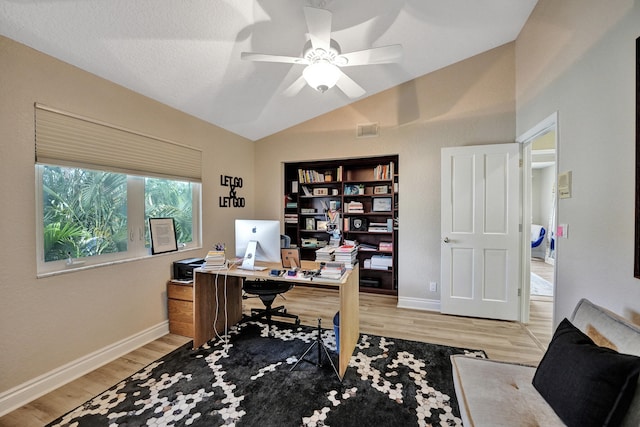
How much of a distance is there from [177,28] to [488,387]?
3.00m

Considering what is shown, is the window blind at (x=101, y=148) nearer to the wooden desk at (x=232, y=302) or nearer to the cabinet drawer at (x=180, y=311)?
the wooden desk at (x=232, y=302)

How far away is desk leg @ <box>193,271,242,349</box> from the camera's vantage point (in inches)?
94.9

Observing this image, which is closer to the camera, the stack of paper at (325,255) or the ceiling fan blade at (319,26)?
the ceiling fan blade at (319,26)

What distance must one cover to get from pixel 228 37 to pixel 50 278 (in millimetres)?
2335

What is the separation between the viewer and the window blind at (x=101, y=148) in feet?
6.25

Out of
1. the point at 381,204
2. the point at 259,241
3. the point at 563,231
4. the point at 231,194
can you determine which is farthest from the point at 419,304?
the point at 231,194

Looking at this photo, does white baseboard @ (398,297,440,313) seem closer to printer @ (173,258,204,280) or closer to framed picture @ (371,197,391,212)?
framed picture @ (371,197,391,212)

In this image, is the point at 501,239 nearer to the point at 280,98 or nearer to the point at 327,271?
the point at 327,271

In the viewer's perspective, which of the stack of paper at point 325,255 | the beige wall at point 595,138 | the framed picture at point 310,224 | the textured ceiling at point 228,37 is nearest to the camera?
the beige wall at point 595,138

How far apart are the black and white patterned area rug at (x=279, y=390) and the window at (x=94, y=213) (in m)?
1.09

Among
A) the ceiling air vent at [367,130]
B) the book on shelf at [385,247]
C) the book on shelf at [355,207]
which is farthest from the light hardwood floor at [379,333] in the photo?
the ceiling air vent at [367,130]

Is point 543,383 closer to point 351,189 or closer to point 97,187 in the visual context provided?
point 351,189

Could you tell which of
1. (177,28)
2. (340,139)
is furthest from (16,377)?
(340,139)

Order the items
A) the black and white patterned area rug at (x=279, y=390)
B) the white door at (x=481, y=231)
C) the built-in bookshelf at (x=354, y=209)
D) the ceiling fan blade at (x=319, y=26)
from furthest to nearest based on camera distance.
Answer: the built-in bookshelf at (x=354, y=209) < the white door at (x=481, y=231) < the black and white patterned area rug at (x=279, y=390) < the ceiling fan blade at (x=319, y=26)
